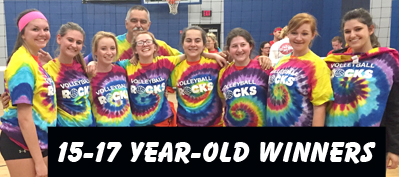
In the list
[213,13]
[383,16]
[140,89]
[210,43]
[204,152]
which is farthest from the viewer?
[213,13]

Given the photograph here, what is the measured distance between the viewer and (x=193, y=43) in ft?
9.39

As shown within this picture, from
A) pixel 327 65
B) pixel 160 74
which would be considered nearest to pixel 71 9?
pixel 160 74

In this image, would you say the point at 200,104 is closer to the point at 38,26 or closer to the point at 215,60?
the point at 215,60

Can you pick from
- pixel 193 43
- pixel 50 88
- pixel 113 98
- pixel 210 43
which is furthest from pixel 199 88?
pixel 210 43

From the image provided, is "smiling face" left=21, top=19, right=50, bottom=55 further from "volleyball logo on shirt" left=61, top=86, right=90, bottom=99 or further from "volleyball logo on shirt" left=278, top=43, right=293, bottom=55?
"volleyball logo on shirt" left=278, top=43, right=293, bottom=55

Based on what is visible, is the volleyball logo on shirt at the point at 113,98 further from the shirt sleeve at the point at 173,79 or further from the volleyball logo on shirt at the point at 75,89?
the shirt sleeve at the point at 173,79

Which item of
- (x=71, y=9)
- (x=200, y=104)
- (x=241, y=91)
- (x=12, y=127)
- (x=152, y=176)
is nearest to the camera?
(x=152, y=176)

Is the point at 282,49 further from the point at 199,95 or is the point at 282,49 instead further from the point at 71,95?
the point at 71,95

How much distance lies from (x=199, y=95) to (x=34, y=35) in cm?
137

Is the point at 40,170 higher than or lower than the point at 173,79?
lower

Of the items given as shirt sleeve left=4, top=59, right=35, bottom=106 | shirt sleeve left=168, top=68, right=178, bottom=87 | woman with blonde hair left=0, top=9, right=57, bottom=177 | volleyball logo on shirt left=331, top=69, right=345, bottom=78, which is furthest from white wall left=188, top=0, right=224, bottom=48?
shirt sleeve left=4, top=59, right=35, bottom=106

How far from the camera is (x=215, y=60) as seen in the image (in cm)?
296

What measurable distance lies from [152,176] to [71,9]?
9.58 metres

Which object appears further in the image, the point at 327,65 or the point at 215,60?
the point at 215,60
